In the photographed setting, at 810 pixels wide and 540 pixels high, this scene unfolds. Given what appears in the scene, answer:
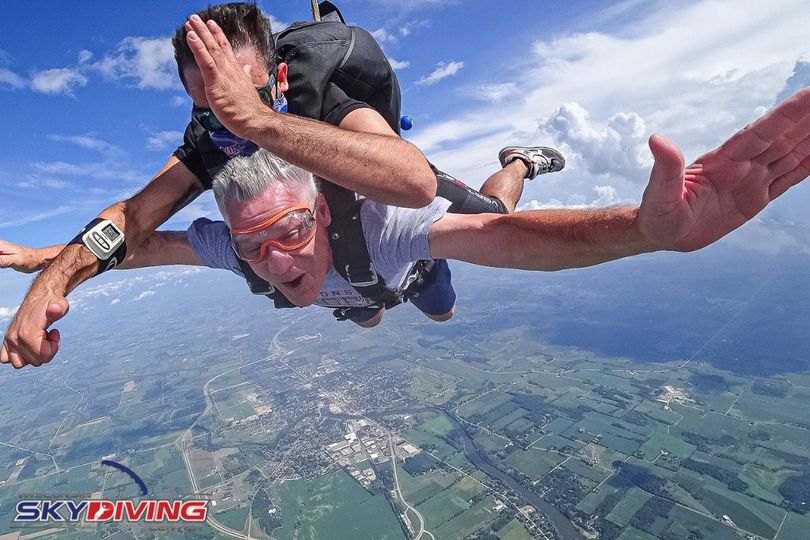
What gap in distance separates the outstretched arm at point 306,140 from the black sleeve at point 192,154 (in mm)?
1119

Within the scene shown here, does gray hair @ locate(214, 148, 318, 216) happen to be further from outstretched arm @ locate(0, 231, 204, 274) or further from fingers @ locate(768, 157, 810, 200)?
fingers @ locate(768, 157, 810, 200)

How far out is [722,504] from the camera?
16.0 meters

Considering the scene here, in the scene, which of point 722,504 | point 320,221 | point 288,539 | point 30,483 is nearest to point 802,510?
point 722,504

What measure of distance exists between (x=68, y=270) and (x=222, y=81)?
4.22ft

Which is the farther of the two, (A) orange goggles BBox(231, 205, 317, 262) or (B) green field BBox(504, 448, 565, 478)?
(B) green field BBox(504, 448, 565, 478)

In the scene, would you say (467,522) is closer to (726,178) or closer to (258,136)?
(726,178)

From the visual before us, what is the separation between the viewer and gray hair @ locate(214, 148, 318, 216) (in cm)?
235

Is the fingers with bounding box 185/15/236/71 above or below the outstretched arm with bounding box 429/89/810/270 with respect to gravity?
above

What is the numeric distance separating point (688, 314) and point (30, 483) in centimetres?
6029

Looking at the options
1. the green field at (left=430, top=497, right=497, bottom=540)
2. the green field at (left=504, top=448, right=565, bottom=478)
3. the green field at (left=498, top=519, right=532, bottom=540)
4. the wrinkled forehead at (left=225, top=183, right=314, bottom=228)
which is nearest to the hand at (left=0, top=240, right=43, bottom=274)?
the wrinkled forehead at (left=225, top=183, right=314, bottom=228)

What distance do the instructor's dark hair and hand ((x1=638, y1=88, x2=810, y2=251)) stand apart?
5.97ft

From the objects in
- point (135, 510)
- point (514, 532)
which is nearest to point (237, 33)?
point (135, 510)

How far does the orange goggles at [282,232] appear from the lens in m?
2.38

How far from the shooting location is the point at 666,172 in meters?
1.12
